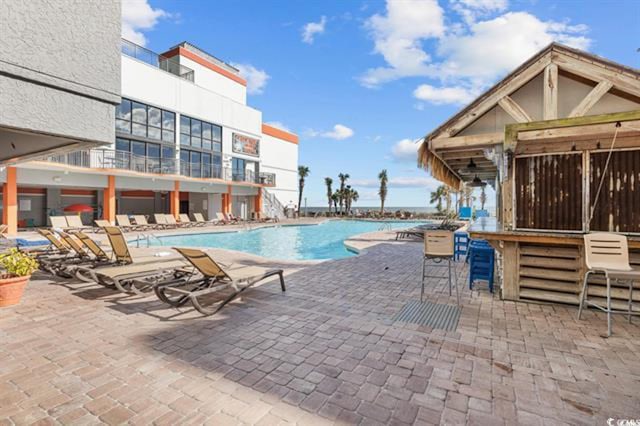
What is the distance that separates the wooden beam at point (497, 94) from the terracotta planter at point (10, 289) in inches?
283

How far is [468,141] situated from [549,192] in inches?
61.2

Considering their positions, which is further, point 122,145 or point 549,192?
point 122,145

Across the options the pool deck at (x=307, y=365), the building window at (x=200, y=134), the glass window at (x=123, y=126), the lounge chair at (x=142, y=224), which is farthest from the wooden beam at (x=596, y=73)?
the building window at (x=200, y=134)

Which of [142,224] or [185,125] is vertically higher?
[185,125]

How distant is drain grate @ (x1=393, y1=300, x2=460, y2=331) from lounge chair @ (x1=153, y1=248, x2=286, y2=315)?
2256 millimetres

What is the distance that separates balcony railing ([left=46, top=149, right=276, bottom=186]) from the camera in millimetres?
16219

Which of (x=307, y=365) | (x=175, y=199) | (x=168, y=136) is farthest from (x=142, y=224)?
(x=307, y=365)

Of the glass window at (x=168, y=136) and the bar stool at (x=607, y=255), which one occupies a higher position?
the glass window at (x=168, y=136)

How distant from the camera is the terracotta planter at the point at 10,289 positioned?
4418mm

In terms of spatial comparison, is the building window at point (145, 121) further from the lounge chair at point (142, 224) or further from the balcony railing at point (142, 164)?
the lounge chair at point (142, 224)

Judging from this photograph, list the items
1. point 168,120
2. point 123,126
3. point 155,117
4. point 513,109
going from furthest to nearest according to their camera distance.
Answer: point 168,120, point 155,117, point 123,126, point 513,109

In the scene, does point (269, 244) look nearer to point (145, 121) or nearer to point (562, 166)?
point (145, 121)

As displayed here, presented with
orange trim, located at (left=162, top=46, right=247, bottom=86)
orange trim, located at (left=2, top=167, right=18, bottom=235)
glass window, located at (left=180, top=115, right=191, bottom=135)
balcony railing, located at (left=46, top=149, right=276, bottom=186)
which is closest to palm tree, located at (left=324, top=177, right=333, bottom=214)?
balcony railing, located at (left=46, top=149, right=276, bottom=186)

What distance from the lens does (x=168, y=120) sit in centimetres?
2094
